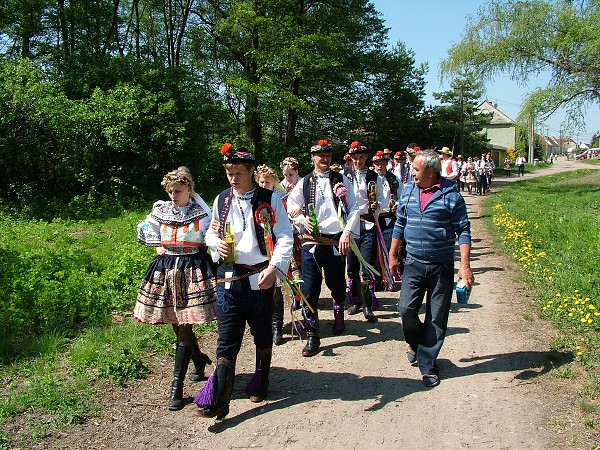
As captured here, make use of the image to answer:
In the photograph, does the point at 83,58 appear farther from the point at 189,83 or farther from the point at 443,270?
the point at 443,270

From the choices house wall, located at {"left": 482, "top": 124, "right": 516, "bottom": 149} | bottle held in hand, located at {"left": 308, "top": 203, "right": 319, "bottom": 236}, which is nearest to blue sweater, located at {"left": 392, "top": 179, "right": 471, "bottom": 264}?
bottle held in hand, located at {"left": 308, "top": 203, "right": 319, "bottom": 236}

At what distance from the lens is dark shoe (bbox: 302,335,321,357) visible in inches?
214

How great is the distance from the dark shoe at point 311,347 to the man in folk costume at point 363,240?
1.19 meters

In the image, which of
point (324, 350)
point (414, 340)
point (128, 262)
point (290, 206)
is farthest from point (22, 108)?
point (414, 340)

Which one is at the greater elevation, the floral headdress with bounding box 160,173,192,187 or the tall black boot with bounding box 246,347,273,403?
the floral headdress with bounding box 160,173,192,187

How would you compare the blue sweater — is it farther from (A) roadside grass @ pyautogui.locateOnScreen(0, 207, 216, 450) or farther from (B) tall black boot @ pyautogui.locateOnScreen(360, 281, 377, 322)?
(A) roadside grass @ pyautogui.locateOnScreen(0, 207, 216, 450)

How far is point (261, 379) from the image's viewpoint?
4469mm

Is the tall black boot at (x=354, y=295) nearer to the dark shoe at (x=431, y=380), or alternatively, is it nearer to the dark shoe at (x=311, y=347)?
the dark shoe at (x=311, y=347)

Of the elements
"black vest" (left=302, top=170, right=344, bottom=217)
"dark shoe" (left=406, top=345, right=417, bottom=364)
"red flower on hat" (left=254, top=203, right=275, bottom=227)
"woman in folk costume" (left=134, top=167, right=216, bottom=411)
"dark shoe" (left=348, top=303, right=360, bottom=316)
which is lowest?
"dark shoe" (left=406, top=345, right=417, bottom=364)

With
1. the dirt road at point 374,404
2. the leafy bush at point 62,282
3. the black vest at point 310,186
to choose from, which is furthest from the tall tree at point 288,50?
the dirt road at point 374,404

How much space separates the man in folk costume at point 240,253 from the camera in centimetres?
411

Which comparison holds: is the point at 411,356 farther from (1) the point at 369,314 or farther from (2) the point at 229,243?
(2) the point at 229,243

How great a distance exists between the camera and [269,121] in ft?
88.5

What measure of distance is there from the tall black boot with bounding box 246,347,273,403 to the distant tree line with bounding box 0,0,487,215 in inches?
461
